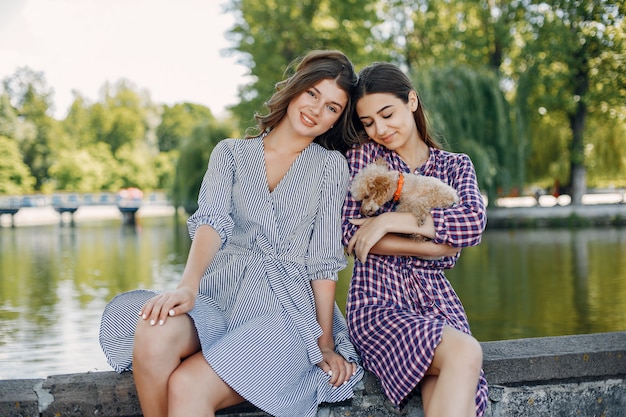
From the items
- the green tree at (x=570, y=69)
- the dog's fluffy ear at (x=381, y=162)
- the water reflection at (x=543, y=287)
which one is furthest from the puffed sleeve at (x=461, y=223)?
the green tree at (x=570, y=69)

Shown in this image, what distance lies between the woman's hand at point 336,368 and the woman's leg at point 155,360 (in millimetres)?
539

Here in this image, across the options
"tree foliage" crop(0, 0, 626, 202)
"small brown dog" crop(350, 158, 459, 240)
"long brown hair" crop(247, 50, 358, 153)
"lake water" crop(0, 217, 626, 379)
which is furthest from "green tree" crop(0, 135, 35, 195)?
"small brown dog" crop(350, 158, 459, 240)

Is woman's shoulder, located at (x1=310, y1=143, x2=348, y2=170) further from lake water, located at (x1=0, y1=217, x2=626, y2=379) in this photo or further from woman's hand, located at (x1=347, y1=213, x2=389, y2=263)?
lake water, located at (x1=0, y1=217, x2=626, y2=379)

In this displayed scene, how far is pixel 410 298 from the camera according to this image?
259cm

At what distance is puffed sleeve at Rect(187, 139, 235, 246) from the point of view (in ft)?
8.27

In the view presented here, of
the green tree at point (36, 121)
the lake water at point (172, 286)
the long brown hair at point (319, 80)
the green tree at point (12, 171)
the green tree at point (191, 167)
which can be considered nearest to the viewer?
the long brown hair at point (319, 80)

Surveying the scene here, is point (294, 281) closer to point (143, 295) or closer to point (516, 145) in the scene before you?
point (143, 295)

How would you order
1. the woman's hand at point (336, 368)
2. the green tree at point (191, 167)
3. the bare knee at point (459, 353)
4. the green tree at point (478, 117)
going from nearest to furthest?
the bare knee at point (459, 353)
the woman's hand at point (336, 368)
the green tree at point (478, 117)
the green tree at point (191, 167)

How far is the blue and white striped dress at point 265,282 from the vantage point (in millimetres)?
2242

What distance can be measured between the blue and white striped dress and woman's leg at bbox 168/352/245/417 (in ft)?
0.10

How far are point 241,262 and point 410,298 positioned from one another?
0.63 m

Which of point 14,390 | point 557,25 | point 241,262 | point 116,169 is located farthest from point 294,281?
point 116,169

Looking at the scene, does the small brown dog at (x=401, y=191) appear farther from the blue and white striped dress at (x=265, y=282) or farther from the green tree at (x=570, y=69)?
the green tree at (x=570, y=69)

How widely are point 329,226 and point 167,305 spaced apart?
0.75 metres
